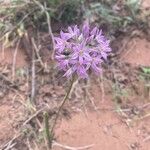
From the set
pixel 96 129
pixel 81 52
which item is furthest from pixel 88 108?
pixel 81 52

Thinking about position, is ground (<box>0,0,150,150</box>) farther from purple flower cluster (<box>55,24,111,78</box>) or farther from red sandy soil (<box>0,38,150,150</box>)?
purple flower cluster (<box>55,24,111,78</box>)

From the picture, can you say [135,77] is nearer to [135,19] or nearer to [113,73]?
[113,73]

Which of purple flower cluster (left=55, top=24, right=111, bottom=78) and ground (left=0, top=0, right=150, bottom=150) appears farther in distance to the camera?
ground (left=0, top=0, right=150, bottom=150)

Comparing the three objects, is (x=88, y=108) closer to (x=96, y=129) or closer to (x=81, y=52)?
(x=96, y=129)

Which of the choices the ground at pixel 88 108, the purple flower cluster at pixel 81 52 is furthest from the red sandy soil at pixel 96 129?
the purple flower cluster at pixel 81 52

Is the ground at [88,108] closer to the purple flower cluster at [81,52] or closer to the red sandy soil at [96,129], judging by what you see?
the red sandy soil at [96,129]

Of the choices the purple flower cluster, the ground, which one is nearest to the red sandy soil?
the ground

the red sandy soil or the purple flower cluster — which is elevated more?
the purple flower cluster
